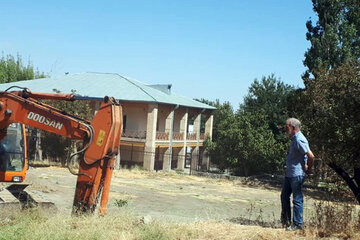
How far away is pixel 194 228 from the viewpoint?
7285 millimetres

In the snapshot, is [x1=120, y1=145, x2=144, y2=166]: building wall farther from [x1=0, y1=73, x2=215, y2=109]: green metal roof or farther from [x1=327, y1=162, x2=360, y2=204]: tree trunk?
[x1=327, y1=162, x2=360, y2=204]: tree trunk

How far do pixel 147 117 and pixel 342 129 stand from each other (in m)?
27.0

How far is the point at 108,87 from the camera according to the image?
3862 cm

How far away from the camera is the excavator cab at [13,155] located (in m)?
10.9

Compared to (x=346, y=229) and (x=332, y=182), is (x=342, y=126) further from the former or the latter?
(x=346, y=229)

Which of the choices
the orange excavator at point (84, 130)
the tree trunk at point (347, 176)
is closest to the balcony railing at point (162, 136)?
the orange excavator at point (84, 130)

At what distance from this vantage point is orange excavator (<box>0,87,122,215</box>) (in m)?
8.09

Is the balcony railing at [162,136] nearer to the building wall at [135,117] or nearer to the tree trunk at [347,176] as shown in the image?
the building wall at [135,117]

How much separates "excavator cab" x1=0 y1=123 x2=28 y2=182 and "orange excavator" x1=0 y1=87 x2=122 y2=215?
3.67ft

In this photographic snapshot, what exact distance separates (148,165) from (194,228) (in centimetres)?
2746

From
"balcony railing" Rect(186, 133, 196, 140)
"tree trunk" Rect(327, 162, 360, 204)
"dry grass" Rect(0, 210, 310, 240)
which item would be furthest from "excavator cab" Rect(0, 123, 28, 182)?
"balcony railing" Rect(186, 133, 196, 140)

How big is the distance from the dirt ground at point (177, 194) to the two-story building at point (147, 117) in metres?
4.97

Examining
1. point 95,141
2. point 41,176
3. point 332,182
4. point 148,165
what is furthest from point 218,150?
point 95,141

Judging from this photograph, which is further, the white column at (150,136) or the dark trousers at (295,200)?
the white column at (150,136)
